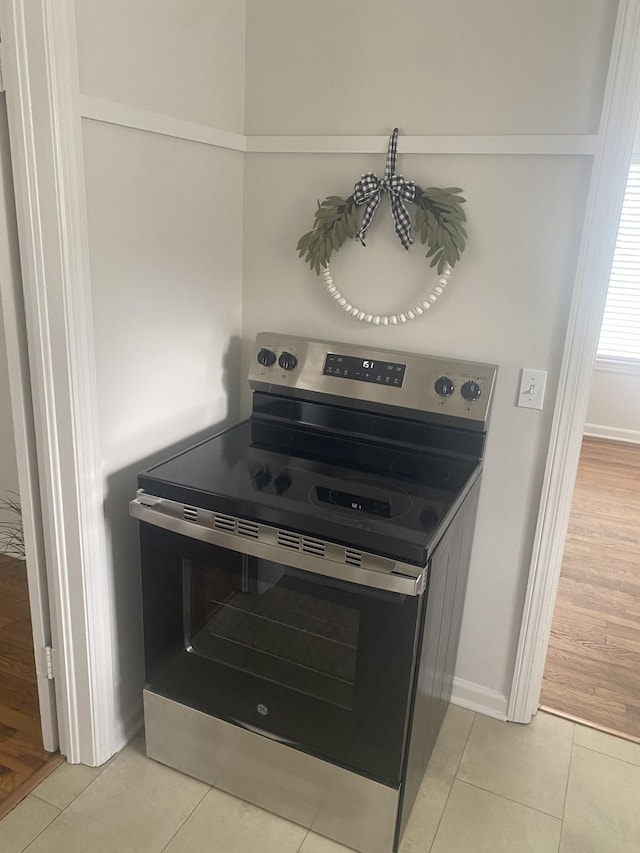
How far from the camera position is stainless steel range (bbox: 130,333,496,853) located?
56.3 inches

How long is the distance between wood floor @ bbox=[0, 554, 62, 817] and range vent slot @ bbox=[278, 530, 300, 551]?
39.0 inches

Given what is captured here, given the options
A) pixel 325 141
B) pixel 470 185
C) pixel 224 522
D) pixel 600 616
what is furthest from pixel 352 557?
pixel 600 616

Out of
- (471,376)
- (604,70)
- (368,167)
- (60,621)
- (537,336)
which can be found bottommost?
(60,621)

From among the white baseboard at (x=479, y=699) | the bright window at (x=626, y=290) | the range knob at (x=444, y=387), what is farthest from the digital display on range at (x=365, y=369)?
the bright window at (x=626, y=290)

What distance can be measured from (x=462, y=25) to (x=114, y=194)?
949 mm

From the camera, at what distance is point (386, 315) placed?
1.92 m

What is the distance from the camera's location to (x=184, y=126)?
1.70 metres

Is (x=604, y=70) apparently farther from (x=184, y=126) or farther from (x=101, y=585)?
(x=101, y=585)

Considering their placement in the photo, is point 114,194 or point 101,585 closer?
point 114,194

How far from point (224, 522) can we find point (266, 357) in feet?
2.09

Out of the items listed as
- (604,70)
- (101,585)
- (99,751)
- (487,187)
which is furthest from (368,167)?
(99,751)

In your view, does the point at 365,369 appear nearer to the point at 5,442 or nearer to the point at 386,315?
the point at 386,315

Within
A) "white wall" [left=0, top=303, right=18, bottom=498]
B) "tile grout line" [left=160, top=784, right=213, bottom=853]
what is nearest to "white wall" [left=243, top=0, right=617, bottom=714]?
"tile grout line" [left=160, top=784, right=213, bottom=853]

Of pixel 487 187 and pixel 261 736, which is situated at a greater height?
pixel 487 187
